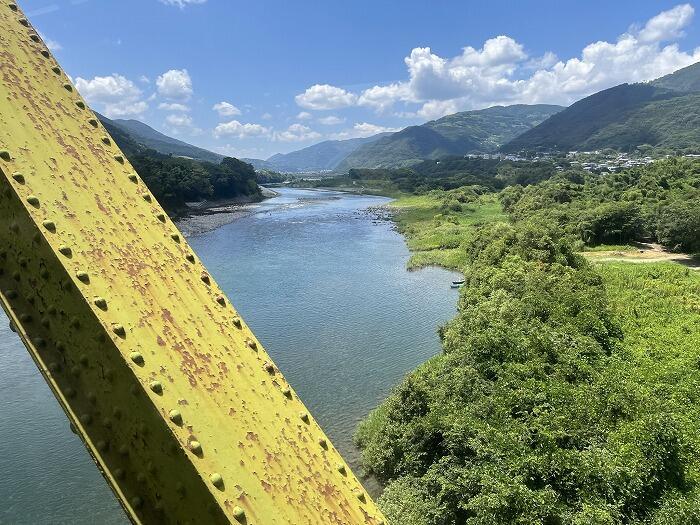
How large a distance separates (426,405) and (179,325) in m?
13.5

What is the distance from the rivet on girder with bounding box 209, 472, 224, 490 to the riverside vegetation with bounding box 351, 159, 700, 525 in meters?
8.82

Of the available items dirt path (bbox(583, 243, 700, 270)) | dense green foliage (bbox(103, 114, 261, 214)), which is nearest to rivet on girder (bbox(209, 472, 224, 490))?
dirt path (bbox(583, 243, 700, 270))

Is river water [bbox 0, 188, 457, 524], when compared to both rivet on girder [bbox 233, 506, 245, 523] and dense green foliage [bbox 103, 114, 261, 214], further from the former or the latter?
dense green foliage [bbox 103, 114, 261, 214]

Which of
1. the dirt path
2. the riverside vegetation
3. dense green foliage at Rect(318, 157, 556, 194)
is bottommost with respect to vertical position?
the dirt path

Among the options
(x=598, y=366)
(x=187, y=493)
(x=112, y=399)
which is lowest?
(x=598, y=366)

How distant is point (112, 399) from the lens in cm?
238

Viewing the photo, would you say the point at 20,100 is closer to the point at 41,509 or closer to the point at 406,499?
the point at 406,499

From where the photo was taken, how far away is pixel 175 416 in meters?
2.25

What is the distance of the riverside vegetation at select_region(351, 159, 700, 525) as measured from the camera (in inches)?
378

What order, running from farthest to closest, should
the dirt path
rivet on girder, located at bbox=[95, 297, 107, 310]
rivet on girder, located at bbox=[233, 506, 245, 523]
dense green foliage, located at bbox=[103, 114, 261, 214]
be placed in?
dense green foliage, located at bbox=[103, 114, 261, 214]
the dirt path
rivet on girder, located at bbox=[95, 297, 107, 310]
rivet on girder, located at bbox=[233, 506, 245, 523]

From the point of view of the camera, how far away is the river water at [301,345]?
1395 cm

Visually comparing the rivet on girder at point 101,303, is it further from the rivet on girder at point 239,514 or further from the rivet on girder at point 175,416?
the rivet on girder at point 239,514

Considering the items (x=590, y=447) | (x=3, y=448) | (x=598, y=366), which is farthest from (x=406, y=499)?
(x=3, y=448)

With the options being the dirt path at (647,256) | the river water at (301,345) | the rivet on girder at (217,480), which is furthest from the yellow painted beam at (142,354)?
the dirt path at (647,256)
